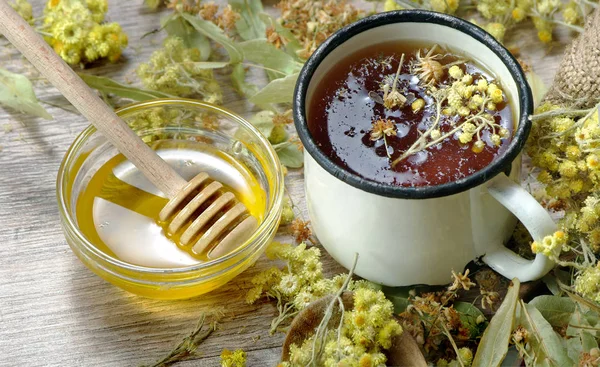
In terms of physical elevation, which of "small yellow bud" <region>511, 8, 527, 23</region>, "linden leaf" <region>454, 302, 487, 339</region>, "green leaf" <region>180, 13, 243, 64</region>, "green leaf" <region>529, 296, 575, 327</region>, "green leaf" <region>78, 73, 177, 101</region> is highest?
"small yellow bud" <region>511, 8, 527, 23</region>

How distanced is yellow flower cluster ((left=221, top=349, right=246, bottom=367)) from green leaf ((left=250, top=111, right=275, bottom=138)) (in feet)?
1.09

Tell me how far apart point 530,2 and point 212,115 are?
0.52 metres

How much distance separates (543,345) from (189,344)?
0.43 m

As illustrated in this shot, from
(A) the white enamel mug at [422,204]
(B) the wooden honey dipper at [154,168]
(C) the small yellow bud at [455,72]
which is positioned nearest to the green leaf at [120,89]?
A: (B) the wooden honey dipper at [154,168]

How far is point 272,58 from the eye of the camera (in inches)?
→ 51.7

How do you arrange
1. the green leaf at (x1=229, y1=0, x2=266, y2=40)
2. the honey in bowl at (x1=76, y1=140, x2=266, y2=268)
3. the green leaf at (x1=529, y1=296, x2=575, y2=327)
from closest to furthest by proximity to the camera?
1. the green leaf at (x1=529, y1=296, x2=575, y2=327)
2. the honey in bowl at (x1=76, y1=140, x2=266, y2=268)
3. the green leaf at (x1=229, y1=0, x2=266, y2=40)

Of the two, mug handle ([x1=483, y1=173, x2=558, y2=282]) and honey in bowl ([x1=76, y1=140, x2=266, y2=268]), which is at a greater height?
mug handle ([x1=483, y1=173, x2=558, y2=282])

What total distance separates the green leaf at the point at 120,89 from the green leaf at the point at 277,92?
149mm

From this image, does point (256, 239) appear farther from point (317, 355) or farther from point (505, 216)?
point (505, 216)

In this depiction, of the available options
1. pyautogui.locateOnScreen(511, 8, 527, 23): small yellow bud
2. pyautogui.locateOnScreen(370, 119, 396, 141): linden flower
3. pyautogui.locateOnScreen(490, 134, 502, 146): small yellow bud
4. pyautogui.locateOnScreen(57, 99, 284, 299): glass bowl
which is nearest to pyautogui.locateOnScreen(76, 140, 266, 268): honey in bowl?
pyautogui.locateOnScreen(57, 99, 284, 299): glass bowl

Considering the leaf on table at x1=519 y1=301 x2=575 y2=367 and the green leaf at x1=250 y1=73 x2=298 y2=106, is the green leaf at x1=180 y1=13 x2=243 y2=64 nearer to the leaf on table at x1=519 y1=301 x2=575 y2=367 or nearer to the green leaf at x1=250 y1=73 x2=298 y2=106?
the green leaf at x1=250 y1=73 x2=298 y2=106

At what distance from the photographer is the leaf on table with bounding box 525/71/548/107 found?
1281 millimetres

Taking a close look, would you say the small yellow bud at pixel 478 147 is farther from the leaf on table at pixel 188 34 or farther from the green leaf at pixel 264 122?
the leaf on table at pixel 188 34

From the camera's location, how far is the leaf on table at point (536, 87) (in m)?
1.28
